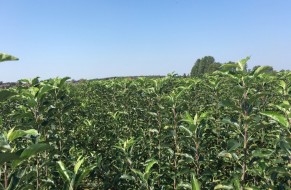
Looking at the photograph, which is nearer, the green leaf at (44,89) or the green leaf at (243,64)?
the green leaf at (44,89)

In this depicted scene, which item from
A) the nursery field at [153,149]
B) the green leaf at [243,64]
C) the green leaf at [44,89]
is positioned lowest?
the nursery field at [153,149]

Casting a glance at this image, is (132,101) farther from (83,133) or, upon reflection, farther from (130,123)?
(83,133)

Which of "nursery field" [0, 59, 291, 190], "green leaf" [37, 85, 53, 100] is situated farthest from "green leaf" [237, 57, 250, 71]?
"green leaf" [37, 85, 53, 100]

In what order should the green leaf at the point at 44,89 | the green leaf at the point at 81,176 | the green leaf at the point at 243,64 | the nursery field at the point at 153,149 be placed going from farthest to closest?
1. the green leaf at the point at 243,64
2. the green leaf at the point at 44,89
3. the nursery field at the point at 153,149
4. the green leaf at the point at 81,176

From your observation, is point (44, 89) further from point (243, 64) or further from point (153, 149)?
point (153, 149)

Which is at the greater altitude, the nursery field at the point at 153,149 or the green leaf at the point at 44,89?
the green leaf at the point at 44,89

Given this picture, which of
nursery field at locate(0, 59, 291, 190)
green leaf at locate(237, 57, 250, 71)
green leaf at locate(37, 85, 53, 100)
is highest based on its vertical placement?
green leaf at locate(237, 57, 250, 71)

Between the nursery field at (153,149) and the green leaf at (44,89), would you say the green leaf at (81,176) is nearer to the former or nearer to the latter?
the nursery field at (153,149)

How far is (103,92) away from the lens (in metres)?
20.3

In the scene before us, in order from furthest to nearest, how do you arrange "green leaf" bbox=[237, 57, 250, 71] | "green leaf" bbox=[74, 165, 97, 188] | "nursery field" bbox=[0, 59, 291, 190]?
1. "green leaf" bbox=[237, 57, 250, 71]
2. "nursery field" bbox=[0, 59, 291, 190]
3. "green leaf" bbox=[74, 165, 97, 188]

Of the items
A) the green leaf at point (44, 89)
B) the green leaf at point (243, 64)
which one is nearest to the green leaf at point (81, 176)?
the green leaf at point (44, 89)

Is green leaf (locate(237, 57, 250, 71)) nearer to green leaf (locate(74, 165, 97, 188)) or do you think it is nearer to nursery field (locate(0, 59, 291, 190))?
nursery field (locate(0, 59, 291, 190))

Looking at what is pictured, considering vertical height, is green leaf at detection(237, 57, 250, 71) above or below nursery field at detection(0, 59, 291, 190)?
above

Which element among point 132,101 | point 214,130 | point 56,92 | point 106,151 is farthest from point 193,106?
point 56,92
